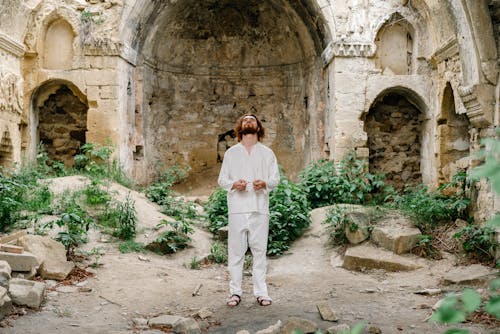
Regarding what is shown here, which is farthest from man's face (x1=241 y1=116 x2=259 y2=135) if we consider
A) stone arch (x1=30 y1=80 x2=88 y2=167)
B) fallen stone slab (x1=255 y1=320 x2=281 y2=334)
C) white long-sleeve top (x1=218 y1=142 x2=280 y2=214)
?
stone arch (x1=30 y1=80 x2=88 y2=167)

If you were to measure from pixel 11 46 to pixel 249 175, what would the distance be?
6.41m

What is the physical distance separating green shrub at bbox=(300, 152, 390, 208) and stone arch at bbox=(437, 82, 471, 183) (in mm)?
1107

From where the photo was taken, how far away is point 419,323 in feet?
13.3

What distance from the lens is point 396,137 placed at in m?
10.2

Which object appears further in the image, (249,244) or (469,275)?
Answer: (469,275)

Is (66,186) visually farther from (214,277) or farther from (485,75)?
(485,75)

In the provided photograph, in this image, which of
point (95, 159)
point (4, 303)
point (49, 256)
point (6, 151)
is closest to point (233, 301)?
point (4, 303)

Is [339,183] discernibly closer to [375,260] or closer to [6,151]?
[375,260]

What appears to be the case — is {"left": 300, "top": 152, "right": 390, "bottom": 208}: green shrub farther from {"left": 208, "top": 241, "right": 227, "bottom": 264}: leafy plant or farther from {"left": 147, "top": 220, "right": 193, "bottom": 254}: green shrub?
{"left": 147, "top": 220, "right": 193, "bottom": 254}: green shrub

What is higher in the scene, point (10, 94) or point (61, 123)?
point (10, 94)

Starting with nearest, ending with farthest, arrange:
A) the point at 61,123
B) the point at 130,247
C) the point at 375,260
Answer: the point at 375,260 < the point at 130,247 < the point at 61,123

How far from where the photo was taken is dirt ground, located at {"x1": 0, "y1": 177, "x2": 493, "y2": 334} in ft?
13.1

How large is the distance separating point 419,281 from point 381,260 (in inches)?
24.9

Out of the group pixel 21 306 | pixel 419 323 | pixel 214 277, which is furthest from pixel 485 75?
pixel 21 306
